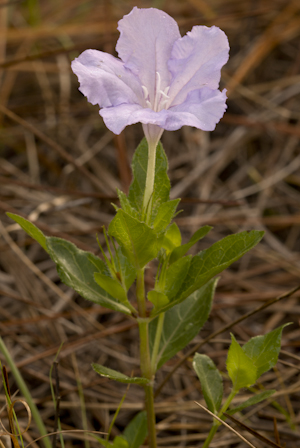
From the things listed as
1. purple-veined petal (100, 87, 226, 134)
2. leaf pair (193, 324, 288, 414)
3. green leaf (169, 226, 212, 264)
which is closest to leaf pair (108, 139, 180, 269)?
green leaf (169, 226, 212, 264)

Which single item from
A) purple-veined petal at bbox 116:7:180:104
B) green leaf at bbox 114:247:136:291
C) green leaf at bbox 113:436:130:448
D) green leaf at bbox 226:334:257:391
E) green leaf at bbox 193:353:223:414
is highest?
purple-veined petal at bbox 116:7:180:104

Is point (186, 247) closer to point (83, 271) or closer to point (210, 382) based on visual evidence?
point (83, 271)

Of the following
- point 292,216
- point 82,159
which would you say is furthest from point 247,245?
Result: point 82,159

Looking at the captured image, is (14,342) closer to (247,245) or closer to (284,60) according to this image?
(247,245)

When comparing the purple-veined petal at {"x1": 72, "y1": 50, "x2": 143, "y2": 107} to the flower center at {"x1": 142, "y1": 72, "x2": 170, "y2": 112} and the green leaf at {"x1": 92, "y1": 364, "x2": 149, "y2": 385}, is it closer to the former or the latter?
the flower center at {"x1": 142, "y1": 72, "x2": 170, "y2": 112}

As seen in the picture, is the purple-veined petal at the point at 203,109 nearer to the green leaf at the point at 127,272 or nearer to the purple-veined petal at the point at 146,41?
the purple-veined petal at the point at 146,41

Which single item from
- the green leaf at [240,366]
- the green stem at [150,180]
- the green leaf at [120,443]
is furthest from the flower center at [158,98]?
the green leaf at [120,443]

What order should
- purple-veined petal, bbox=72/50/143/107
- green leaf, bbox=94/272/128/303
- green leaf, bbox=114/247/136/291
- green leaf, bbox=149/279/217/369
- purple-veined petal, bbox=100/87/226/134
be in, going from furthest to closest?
green leaf, bbox=149/279/217/369, green leaf, bbox=114/247/136/291, green leaf, bbox=94/272/128/303, purple-veined petal, bbox=72/50/143/107, purple-veined petal, bbox=100/87/226/134
